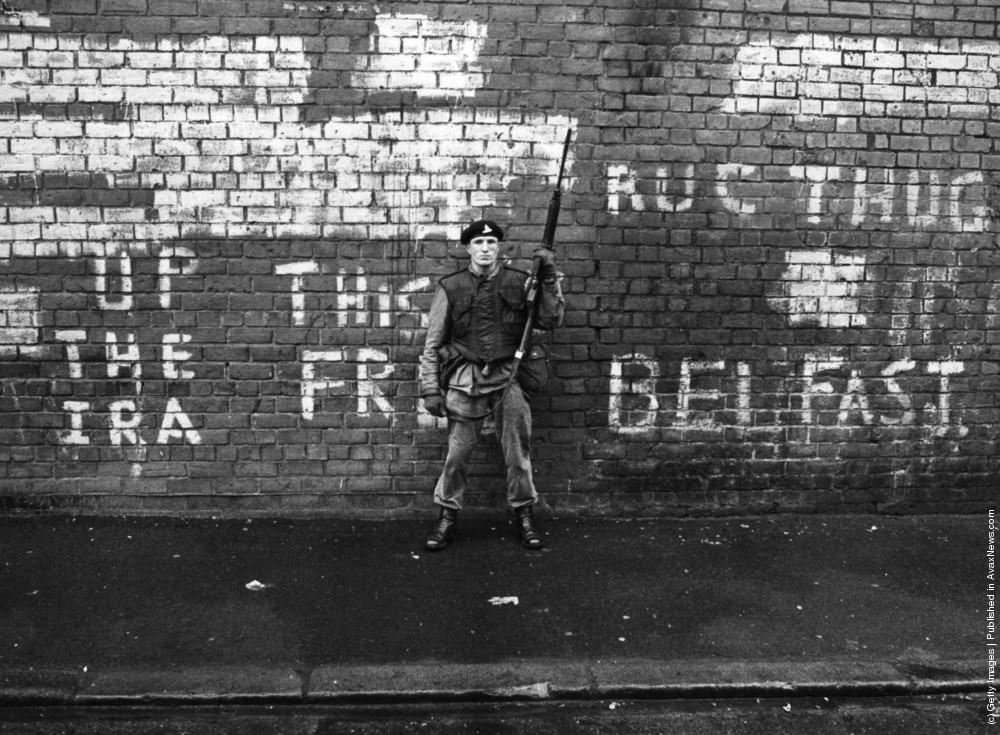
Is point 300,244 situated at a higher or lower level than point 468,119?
lower

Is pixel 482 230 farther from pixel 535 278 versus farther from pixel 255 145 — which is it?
pixel 255 145

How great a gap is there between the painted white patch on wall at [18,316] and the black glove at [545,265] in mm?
3348

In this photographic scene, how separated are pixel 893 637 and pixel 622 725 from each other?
1.63 m

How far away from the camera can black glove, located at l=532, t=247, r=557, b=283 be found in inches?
193

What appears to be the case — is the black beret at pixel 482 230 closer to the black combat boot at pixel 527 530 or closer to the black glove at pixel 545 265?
the black glove at pixel 545 265

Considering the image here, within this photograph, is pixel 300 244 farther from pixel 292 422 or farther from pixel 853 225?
pixel 853 225

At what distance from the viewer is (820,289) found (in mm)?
5734

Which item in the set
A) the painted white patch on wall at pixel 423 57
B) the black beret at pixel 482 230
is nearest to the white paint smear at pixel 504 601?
the black beret at pixel 482 230

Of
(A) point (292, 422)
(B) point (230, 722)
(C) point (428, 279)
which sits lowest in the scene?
(B) point (230, 722)

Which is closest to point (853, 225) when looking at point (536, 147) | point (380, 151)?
point (536, 147)

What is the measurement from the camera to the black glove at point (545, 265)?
490 cm

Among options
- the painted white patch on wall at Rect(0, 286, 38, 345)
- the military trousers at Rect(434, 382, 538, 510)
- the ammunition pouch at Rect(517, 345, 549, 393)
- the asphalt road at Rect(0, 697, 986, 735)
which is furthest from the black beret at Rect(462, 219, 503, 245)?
the painted white patch on wall at Rect(0, 286, 38, 345)

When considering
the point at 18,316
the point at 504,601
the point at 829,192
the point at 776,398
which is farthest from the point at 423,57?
the point at 504,601

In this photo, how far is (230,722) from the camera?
346 centimetres
